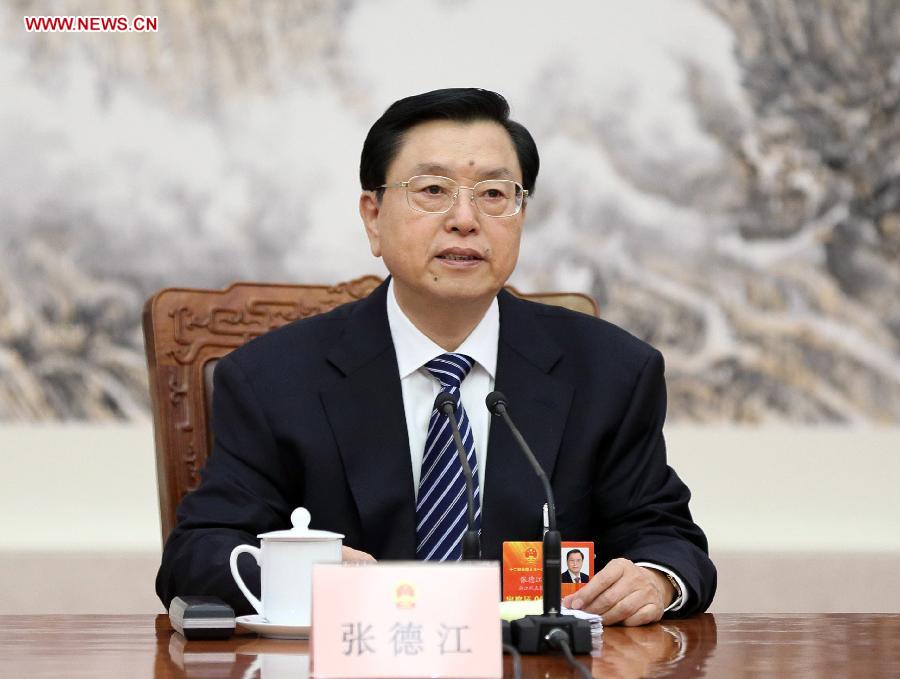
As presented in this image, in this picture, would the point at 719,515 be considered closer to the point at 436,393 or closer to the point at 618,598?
the point at 436,393

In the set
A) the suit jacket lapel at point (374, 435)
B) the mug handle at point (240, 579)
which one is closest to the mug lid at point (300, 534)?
the mug handle at point (240, 579)

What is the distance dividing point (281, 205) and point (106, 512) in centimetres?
113

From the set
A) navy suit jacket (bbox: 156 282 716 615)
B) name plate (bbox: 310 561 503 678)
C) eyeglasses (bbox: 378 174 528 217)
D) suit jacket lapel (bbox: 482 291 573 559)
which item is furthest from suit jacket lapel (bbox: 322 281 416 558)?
name plate (bbox: 310 561 503 678)

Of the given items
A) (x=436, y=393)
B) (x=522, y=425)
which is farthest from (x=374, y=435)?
(x=522, y=425)

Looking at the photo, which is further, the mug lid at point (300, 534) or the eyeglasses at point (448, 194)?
the eyeglasses at point (448, 194)

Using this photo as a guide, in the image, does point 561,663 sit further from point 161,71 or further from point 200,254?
point 161,71

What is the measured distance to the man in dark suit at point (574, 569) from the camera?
207cm

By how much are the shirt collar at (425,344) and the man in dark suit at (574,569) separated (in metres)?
0.53

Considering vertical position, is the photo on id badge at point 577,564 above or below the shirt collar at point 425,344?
below

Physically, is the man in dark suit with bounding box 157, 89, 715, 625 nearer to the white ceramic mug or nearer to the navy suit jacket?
the navy suit jacket

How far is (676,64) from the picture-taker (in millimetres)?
4141

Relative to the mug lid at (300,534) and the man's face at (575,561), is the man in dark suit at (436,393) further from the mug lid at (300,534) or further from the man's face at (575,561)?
the mug lid at (300,534)

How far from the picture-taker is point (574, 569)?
208cm

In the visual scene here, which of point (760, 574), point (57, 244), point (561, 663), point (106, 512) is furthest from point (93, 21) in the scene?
point (561, 663)
